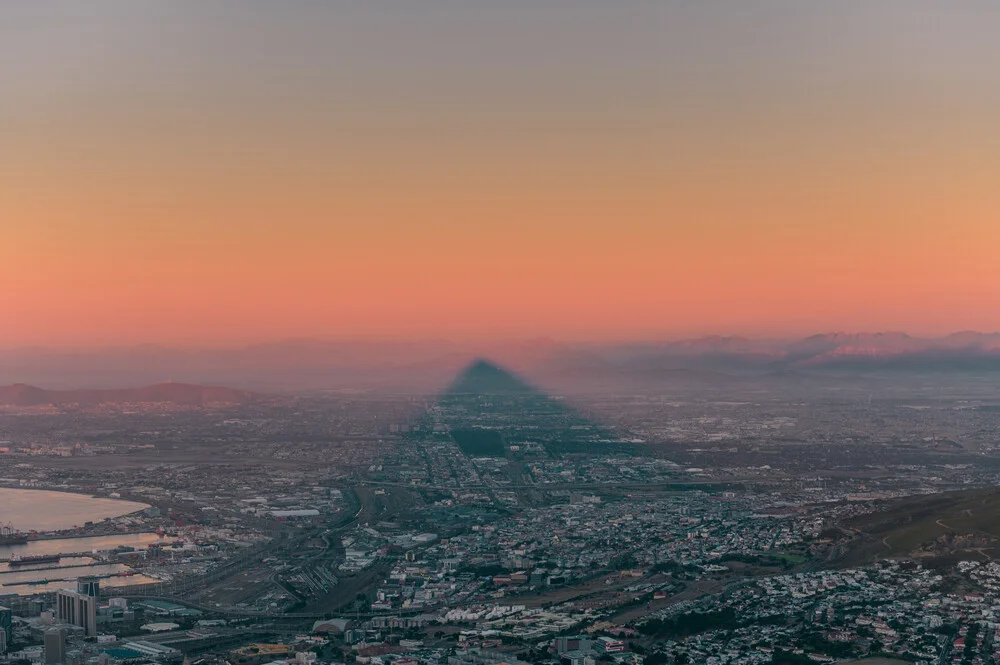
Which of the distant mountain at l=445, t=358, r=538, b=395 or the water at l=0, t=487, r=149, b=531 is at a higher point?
the distant mountain at l=445, t=358, r=538, b=395

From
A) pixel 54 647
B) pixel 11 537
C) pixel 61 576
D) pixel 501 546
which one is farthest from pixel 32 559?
pixel 501 546

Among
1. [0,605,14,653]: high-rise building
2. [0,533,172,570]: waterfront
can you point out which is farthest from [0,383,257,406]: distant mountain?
[0,605,14,653]: high-rise building

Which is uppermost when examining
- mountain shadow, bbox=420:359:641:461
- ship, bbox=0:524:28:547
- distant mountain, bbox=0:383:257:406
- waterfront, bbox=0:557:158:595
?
distant mountain, bbox=0:383:257:406

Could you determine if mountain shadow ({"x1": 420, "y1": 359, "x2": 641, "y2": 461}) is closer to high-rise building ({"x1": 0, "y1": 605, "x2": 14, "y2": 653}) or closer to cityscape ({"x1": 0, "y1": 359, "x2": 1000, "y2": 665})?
cityscape ({"x1": 0, "y1": 359, "x2": 1000, "y2": 665})

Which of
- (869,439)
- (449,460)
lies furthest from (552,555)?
(869,439)

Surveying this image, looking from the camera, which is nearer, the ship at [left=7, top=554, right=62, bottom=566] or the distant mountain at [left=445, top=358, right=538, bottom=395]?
the ship at [left=7, top=554, right=62, bottom=566]

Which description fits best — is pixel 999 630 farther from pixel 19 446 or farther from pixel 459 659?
pixel 19 446

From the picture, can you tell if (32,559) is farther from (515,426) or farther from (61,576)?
(515,426)
